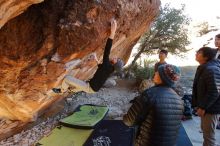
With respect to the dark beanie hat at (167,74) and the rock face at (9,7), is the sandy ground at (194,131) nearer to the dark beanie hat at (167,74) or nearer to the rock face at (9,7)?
the dark beanie hat at (167,74)

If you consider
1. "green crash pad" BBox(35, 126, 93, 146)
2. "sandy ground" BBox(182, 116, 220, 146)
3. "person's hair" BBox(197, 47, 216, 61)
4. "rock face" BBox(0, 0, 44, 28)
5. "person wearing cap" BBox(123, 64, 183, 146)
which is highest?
"rock face" BBox(0, 0, 44, 28)

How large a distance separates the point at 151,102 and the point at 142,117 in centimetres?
19

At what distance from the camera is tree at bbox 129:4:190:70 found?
1226 cm

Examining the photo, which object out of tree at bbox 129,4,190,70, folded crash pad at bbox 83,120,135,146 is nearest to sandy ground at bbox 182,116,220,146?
folded crash pad at bbox 83,120,135,146

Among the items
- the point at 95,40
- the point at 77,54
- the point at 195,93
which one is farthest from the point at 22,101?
the point at 195,93

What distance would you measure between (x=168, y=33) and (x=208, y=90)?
8517 mm

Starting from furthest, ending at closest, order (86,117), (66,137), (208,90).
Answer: (86,117), (66,137), (208,90)

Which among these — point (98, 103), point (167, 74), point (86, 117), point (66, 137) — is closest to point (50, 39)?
point (167, 74)

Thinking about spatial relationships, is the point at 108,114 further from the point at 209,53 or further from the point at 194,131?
the point at 209,53

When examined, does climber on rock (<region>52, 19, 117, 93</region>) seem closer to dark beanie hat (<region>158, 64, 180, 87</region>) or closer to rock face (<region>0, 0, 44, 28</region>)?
rock face (<region>0, 0, 44, 28</region>)

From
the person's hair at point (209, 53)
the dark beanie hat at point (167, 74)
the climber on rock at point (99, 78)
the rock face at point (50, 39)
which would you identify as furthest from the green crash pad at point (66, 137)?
the dark beanie hat at point (167, 74)

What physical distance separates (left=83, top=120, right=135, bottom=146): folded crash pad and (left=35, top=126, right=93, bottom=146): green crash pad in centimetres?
19

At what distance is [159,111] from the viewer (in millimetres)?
2895

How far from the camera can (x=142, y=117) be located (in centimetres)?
295
